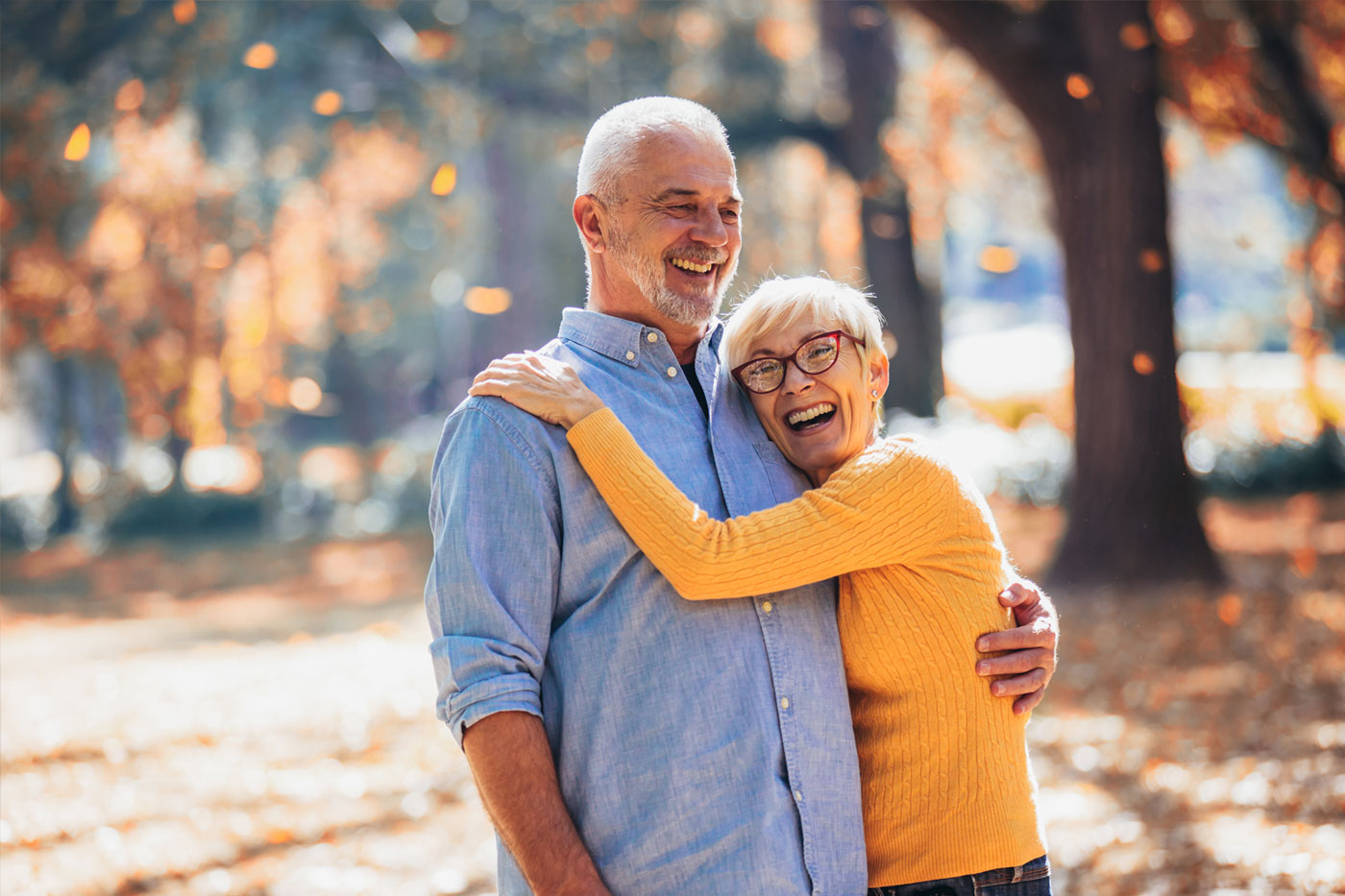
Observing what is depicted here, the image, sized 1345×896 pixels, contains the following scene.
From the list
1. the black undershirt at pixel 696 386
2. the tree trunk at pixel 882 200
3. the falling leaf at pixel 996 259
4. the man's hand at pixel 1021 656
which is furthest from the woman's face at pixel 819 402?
the tree trunk at pixel 882 200

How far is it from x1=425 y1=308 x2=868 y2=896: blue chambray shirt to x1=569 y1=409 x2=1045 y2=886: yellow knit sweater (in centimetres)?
8

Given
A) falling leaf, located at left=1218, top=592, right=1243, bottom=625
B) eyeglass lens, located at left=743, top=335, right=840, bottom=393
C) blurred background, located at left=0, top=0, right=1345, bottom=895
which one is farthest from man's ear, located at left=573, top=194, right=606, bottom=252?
falling leaf, located at left=1218, top=592, right=1243, bottom=625

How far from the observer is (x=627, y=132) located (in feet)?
8.30

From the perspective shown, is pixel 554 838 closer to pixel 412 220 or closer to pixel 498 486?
pixel 498 486

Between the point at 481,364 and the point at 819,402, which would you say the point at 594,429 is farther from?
the point at 481,364

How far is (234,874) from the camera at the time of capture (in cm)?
576

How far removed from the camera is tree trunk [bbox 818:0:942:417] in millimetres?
14703

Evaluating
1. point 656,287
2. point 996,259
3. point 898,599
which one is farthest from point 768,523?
point 996,259

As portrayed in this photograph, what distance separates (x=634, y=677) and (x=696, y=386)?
2.22 ft

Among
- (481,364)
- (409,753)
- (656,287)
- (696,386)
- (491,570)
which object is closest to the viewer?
(491,570)

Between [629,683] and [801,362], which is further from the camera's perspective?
[801,362]

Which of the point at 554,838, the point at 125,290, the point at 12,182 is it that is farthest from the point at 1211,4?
the point at 125,290

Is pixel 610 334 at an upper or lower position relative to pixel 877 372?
upper

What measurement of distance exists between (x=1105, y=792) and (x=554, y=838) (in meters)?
4.91
